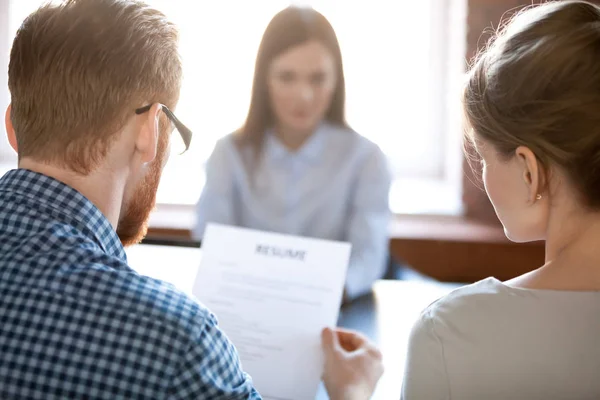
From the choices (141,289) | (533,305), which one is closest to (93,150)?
(141,289)

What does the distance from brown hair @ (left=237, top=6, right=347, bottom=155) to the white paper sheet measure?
3.52ft

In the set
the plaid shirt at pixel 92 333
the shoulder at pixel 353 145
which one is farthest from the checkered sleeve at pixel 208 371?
the shoulder at pixel 353 145

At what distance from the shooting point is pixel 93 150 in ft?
2.64

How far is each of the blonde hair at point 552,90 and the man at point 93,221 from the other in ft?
1.35

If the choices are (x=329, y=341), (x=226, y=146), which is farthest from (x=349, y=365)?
(x=226, y=146)

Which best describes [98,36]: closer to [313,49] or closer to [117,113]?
[117,113]

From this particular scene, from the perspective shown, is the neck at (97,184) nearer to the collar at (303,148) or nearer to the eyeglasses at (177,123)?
the eyeglasses at (177,123)

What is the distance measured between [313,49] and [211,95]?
3.51ft

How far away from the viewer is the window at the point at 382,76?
303cm

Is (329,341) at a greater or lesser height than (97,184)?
lesser

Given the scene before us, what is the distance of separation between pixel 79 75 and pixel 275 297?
0.52 metres

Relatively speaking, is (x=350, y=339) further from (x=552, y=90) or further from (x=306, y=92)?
(x=306, y=92)

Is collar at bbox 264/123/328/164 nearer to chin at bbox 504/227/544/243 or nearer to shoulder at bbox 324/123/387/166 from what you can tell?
shoulder at bbox 324/123/387/166

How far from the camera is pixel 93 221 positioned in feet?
2.52
